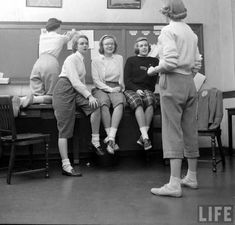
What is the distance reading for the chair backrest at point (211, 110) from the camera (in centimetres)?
354

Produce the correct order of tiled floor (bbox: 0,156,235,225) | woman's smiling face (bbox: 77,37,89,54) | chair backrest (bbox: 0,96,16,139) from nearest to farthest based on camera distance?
1. tiled floor (bbox: 0,156,235,225)
2. chair backrest (bbox: 0,96,16,139)
3. woman's smiling face (bbox: 77,37,89,54)

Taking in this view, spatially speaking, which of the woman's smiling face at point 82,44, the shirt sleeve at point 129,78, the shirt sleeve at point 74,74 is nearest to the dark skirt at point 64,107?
the shirt sleeve at point 74,74

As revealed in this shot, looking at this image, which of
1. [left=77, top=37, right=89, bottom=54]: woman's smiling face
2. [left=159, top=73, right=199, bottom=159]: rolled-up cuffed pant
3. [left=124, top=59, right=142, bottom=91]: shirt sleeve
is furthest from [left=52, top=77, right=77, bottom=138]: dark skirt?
[left=159, top=73, right=199, bottom=159]: rolled-up cuffed pant

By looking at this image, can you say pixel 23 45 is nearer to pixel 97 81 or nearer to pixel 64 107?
pixel 97 81

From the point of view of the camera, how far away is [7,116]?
3.03 meters

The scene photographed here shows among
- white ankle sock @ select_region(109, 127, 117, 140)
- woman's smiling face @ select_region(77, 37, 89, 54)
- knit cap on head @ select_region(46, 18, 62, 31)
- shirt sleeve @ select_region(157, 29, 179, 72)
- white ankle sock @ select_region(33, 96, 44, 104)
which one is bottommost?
white ankle sock @ select_region(109, 127, 117, 140)

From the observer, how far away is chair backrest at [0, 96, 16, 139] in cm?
299

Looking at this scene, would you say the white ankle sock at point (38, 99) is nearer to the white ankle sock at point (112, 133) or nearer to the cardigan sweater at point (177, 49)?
the white ankle sock at point (112, 133)

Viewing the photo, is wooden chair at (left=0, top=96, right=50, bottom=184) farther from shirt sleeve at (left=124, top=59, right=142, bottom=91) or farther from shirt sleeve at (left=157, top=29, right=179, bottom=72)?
shirt sleeve at (left=157, top=29, right=179, bottom=72)

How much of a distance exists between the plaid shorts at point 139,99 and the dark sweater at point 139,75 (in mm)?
141

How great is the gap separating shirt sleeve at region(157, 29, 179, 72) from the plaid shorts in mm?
1354

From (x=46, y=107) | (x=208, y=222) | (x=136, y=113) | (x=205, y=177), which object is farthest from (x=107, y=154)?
(x=208, y=222)

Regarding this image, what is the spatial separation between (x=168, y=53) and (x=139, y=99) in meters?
1.44

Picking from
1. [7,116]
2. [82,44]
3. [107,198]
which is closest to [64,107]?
[7,116]
